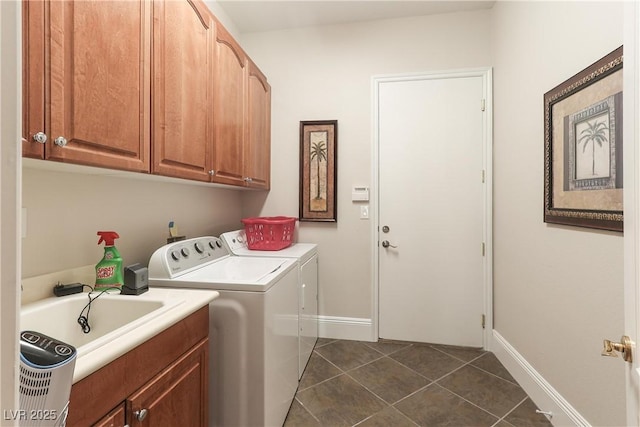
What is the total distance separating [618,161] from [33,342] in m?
1.80

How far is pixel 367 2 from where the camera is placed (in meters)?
2.44

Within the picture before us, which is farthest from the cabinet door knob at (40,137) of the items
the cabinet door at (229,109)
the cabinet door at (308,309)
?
the cabinet door at (308,309)

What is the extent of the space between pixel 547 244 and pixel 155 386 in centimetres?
196

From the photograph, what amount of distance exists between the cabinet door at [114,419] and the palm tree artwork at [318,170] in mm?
2041

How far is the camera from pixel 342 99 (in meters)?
2.72

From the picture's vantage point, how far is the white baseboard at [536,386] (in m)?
1.54

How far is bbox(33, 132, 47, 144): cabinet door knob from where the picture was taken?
840 millimetres

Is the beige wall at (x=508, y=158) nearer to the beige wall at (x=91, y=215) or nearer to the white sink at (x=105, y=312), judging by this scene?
the beige wall at (x=91, y=215)

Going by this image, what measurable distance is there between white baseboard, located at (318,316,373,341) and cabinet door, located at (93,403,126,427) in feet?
6.62

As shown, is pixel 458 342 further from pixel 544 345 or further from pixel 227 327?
pixel 227 327

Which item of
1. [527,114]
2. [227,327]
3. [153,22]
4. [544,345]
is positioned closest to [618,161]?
[527,114]

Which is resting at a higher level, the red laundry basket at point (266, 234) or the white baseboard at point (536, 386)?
the red laundry basket at point (266, 234)

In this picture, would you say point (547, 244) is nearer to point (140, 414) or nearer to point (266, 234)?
point (266, 234)

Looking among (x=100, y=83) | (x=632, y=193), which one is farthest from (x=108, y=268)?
(x=632, y=193)
